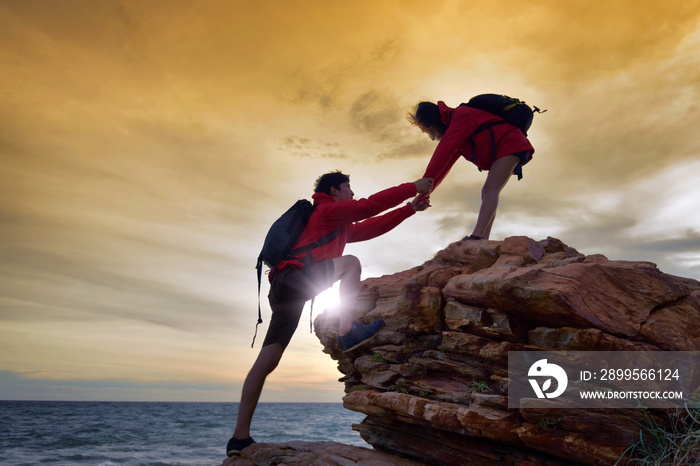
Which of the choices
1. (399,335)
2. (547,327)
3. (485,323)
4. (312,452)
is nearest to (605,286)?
(547,327)

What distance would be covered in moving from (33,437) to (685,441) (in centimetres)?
3995

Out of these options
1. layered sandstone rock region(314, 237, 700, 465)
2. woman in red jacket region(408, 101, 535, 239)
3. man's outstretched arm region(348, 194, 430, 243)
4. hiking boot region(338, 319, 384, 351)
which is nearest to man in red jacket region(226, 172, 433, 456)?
hiking boot region(338, 319, 384, 351)

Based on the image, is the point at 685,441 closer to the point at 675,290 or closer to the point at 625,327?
the point at 625,327

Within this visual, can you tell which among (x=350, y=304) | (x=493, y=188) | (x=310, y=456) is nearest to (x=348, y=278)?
(x=350, y=304)

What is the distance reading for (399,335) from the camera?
6504 millimetres

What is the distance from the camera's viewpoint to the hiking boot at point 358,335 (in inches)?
253

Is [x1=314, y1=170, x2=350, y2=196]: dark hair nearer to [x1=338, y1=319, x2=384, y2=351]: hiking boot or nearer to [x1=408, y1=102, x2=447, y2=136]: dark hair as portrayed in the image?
[x1=408, y1=102, x2=447, y2=136]: dark hair

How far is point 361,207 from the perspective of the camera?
5754 mm

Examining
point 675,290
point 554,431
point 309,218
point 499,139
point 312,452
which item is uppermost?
point 499,139

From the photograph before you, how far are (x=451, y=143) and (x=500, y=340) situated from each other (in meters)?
3.00

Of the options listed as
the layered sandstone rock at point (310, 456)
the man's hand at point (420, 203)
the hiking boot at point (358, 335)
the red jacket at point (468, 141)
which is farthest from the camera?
the red jacket at point (468, 141)

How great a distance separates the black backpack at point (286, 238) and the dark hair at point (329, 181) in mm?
501

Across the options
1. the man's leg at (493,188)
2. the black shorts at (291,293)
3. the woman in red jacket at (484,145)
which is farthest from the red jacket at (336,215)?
the man's leg at (493,188)

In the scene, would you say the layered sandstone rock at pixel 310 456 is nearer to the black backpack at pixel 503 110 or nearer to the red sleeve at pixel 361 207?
the red sleeve at pixel 361 207
